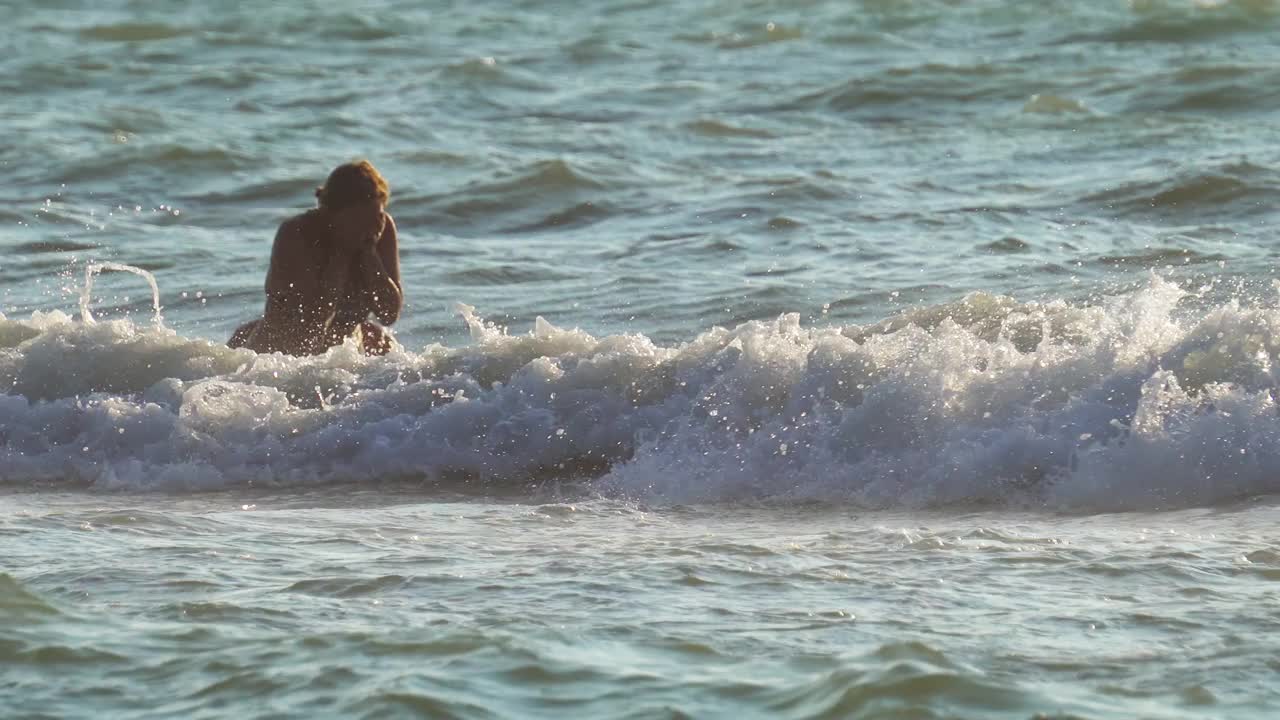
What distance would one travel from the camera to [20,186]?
51.5 feet

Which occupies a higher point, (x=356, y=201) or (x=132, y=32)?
(x=132, y=32)

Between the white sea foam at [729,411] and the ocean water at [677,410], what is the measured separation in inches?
0.7

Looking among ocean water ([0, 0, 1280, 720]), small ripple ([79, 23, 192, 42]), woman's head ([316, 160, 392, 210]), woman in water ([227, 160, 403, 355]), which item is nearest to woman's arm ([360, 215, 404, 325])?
woman in water ([227, 160, 403, 355])

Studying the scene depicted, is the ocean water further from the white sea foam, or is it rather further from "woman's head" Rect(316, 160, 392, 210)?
"woman's head" Rect(316, 160, 392, 210)

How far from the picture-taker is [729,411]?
8.65 m

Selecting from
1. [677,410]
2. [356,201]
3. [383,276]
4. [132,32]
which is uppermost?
[132,32]

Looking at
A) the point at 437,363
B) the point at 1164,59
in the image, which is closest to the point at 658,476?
the point at 437,363

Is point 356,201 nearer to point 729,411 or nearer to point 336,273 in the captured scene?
point 336,273

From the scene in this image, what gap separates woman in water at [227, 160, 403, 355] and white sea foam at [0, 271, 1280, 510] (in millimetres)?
258

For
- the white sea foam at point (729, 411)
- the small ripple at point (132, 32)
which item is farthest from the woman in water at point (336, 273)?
the small ripple at point (132, 32)

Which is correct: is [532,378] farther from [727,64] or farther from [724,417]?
[727,64]

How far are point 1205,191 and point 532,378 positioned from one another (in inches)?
238

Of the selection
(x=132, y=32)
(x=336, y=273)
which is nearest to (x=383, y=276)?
(x=336, y=273)

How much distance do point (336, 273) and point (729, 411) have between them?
7.11 ft
